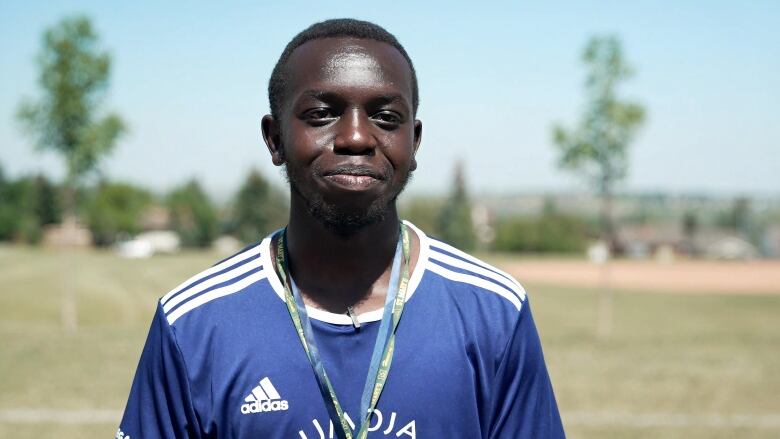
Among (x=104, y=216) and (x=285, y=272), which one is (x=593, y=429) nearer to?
(x=285, y=272)

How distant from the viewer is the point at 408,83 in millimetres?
2551

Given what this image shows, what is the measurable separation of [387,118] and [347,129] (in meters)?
0.13

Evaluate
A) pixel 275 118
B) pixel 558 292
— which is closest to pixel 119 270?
pixel 558 292

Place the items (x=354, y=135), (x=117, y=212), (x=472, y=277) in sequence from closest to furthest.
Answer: (x=354, y=135) → (x=472, y=277) → (x=117, y=212)

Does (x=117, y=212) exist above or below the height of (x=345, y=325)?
below

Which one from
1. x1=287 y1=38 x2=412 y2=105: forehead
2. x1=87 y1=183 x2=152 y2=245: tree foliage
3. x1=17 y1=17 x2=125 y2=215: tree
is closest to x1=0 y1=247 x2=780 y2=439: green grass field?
x1=17 y1=17 x2=125 y2=215: tree

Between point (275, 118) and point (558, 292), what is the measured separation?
40.5m

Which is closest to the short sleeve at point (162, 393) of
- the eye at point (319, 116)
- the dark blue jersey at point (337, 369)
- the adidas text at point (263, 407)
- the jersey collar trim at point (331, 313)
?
the dark blue jersey at point (337, 369)

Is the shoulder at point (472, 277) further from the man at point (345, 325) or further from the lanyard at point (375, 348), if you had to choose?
the lanyard at point (375, 348)

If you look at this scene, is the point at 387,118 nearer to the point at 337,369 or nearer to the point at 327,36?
the point at 327,36

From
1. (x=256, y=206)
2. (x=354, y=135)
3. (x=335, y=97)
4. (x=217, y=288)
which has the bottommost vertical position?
(x=256, y=206)

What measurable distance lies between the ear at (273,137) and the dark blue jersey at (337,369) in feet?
1.27

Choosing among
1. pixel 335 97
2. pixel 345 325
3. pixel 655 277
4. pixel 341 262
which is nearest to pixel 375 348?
pixel 345 325

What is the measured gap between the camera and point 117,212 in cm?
12488
